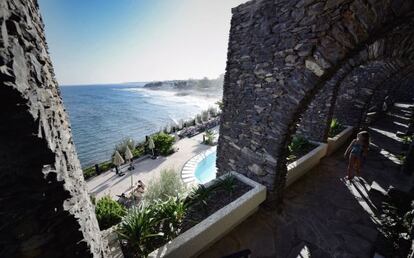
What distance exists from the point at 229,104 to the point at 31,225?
433 cm

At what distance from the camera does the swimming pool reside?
381 inches

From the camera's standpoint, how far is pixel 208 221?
10.5 ft

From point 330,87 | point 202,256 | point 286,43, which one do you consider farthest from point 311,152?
point 202,256

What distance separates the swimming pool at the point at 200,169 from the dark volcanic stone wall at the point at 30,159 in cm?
813

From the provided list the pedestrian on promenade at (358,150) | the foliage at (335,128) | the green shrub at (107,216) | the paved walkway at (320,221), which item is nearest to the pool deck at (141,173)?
the green shrub at (107,216)

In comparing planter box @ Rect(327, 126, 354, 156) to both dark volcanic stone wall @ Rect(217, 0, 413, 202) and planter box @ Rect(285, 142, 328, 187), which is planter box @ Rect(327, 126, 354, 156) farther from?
dark volcanic stone wall @ Rect(217, 0, 413, 202)

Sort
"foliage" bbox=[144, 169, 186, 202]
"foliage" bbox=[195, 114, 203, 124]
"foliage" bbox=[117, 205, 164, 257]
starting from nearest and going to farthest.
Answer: "foliage" bbox=[117, 205, 164, 257] < "foliage" bbox=[144, 169, 186, 202] < "foliage" bbox=[195, 114, 203, 124]

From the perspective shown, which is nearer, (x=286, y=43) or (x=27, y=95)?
(x=27, y=95)

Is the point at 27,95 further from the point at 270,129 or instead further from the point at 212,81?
the point at 212,81

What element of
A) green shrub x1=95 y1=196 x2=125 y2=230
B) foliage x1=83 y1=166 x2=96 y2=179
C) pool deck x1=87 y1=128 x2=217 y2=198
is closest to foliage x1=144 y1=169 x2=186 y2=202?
pool deck x1=87 y1=128 x2=217 y2=198

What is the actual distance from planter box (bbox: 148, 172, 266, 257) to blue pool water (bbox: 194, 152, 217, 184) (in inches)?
228

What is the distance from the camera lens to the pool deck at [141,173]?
9.73m

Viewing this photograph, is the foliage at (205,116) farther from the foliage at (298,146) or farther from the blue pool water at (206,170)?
the foliage at (298,146)

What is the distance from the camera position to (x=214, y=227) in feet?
10.5
